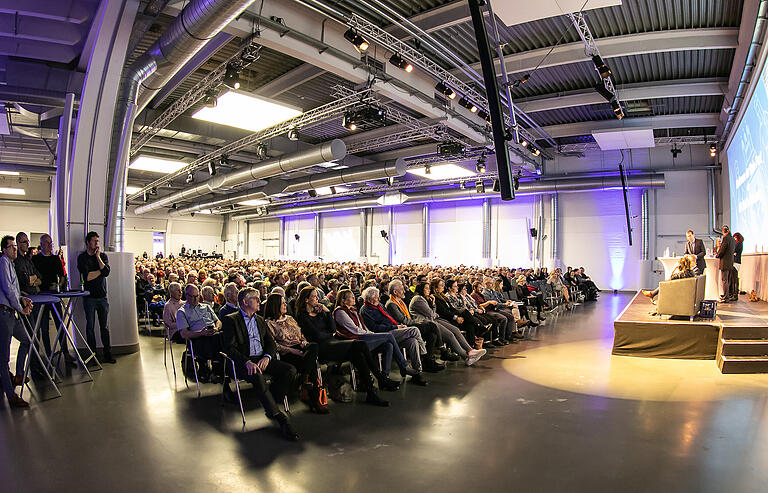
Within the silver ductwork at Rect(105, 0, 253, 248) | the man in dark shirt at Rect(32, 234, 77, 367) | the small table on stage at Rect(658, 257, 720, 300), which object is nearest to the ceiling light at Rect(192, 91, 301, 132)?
the silver ductwork at Rect(105, 0, 253, 248)

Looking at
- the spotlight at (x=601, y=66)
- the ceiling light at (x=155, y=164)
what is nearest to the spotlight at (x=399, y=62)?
the spotlight at (x=601, y=66)

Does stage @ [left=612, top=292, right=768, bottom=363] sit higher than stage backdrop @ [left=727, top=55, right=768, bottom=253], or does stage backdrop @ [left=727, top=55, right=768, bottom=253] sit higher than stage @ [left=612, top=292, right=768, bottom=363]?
stage backdrop @ [left=727, top=55, right=768, bottom=253]

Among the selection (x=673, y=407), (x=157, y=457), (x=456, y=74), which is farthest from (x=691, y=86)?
(x=157, y=457)

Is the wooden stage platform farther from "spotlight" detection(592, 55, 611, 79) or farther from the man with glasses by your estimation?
the man with glasses

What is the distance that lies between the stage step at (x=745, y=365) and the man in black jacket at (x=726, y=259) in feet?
10.4

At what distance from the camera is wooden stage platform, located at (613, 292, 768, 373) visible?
213 inches

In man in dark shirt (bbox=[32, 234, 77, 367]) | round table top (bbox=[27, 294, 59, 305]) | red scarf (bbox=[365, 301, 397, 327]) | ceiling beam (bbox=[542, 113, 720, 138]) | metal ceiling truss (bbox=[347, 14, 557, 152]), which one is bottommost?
red scarf (bbox=[365, 301, 397, 327])

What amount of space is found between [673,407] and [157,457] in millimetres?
4320

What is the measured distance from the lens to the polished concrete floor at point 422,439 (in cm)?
263

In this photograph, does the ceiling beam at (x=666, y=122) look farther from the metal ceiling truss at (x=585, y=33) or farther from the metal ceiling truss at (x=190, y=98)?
the metal ceiling truss at (x=190, y=98)

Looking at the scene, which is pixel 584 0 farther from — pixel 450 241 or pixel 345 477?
pixel 450 241

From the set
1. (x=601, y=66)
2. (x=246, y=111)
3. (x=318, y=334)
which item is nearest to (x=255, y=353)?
(x=318, y=334)

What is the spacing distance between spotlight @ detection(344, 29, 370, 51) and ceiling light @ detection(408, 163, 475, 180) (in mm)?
7530

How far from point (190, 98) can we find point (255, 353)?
6981 mm
